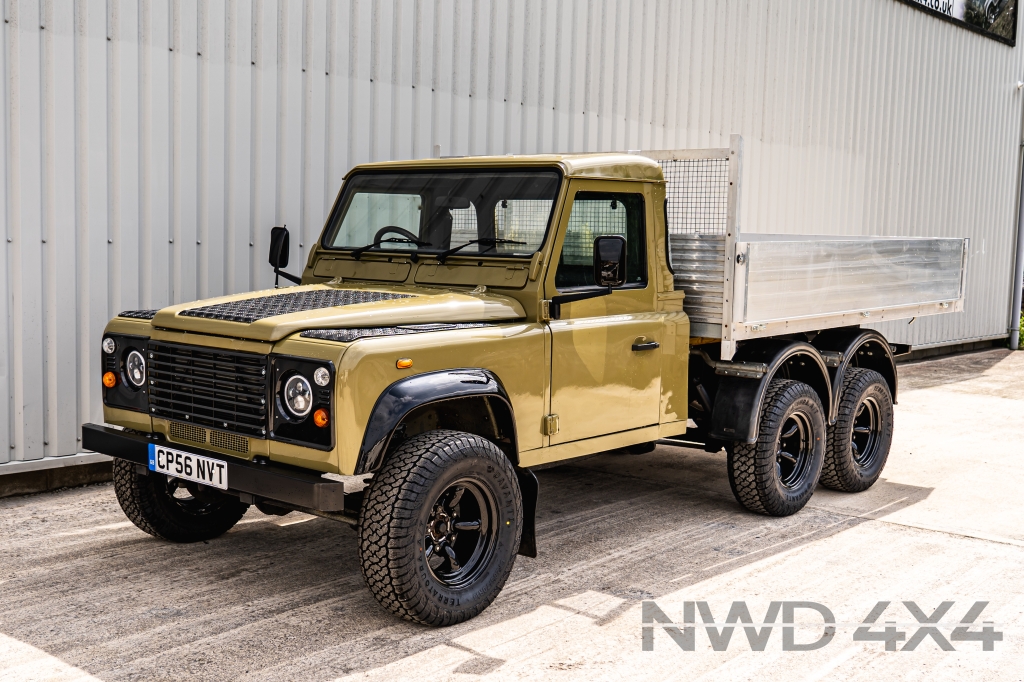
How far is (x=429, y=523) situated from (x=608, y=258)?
1507mm

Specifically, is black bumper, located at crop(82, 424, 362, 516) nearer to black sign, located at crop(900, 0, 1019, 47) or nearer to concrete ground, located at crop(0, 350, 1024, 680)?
concrete ground, located at crop(0, 350, 1024, 680)

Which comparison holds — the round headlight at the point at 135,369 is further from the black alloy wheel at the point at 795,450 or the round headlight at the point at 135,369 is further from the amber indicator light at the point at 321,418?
the black alloy wheel at the point at 795,450

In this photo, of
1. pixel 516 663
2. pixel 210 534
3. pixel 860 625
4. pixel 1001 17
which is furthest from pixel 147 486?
pixel 1001 17

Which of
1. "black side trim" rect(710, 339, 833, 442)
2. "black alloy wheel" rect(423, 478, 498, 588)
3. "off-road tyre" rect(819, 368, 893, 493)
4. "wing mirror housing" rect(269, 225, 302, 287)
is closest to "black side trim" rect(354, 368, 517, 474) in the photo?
"black alloy wheel" rect(423, 478, 498, 588)

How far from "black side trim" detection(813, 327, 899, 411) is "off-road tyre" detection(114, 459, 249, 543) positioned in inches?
153

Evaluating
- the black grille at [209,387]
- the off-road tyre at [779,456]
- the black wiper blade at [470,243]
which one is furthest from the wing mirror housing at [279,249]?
the off-road tyre at [779,456]

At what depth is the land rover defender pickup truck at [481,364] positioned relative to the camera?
4.27m

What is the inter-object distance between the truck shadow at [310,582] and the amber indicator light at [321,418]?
0.91 metres

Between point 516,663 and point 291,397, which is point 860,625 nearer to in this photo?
point 516,663

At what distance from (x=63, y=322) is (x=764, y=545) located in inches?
176

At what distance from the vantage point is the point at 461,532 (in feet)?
15.3

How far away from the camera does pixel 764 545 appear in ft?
19.0

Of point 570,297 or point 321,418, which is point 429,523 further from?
point 570,297

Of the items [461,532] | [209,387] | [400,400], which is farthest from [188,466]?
[461,532]
